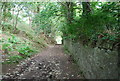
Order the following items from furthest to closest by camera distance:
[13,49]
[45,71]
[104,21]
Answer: [13,49] → [45,71] → [104,21]

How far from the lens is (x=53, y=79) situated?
4.63 m

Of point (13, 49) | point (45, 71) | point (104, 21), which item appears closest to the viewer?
point (104, 21)

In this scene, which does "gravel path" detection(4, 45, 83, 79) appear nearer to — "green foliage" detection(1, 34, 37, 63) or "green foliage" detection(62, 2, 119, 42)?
"green foliage" detection(1, 34, 37, 63)

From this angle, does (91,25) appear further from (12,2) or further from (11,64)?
(12,2)

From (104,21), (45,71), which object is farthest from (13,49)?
(104,21)

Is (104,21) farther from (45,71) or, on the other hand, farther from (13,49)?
(13,49)

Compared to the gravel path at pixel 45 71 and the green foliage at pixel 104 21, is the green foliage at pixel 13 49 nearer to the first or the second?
the gravel path at pixel 45 71

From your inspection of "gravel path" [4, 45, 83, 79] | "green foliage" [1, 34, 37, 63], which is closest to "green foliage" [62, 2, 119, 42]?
"gravel path" [4, 45, 83, 79]

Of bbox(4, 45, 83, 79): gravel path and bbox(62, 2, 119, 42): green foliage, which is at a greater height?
bbox(62, 2, 119, 42): green foliage

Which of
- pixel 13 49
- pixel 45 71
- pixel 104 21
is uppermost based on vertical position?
pixel 104 21

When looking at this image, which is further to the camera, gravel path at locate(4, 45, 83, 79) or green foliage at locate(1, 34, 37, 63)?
green foliage at locate(1, 34, 37, 63)

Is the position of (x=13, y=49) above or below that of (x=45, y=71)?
above

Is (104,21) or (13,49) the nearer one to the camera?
(104,21)

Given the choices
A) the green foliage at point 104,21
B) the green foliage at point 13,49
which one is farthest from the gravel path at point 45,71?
the green foliage at point 104,21
